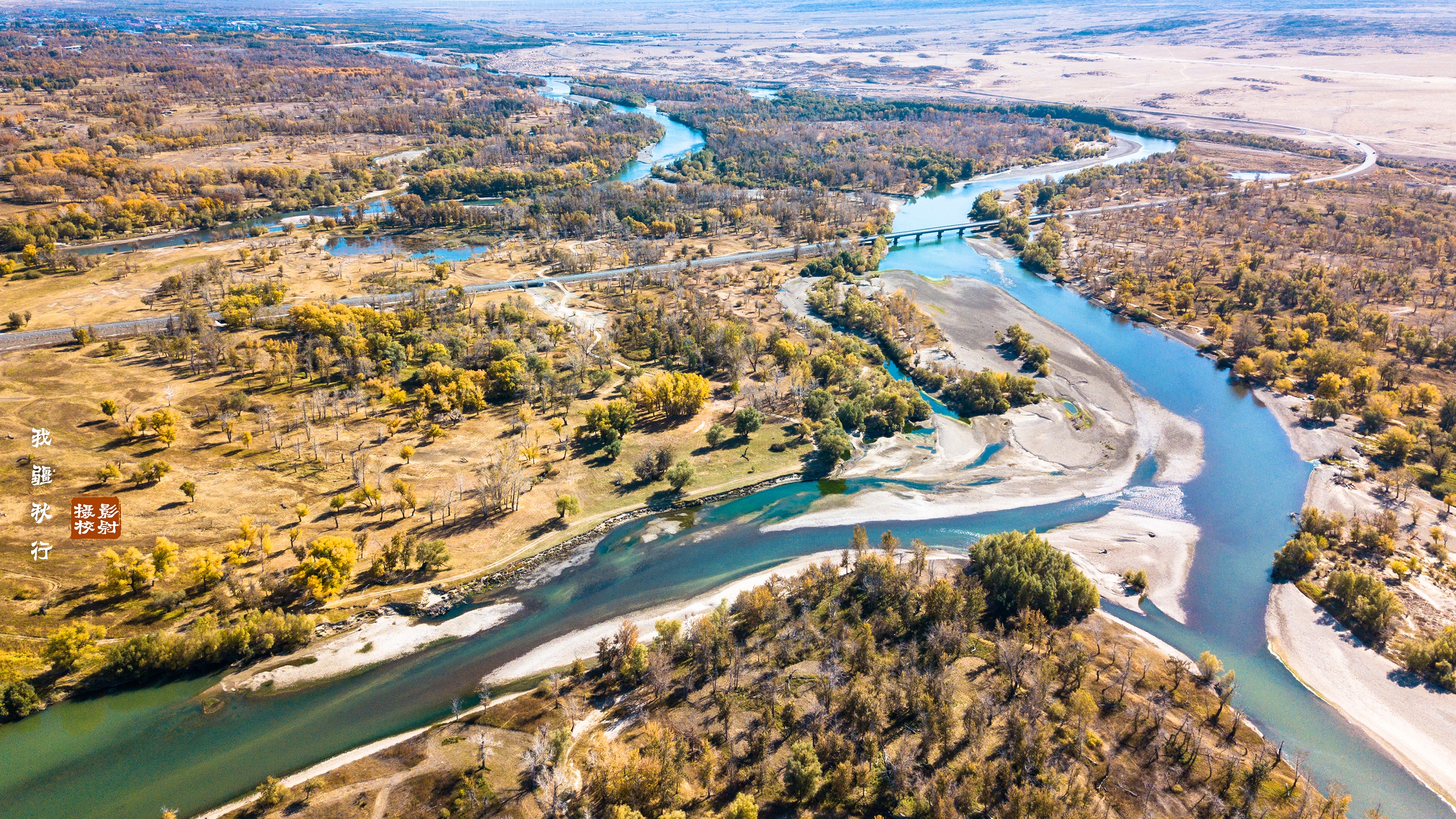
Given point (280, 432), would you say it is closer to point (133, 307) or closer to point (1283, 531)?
point (133, 307)

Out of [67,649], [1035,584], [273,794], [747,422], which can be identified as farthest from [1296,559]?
[67,649]

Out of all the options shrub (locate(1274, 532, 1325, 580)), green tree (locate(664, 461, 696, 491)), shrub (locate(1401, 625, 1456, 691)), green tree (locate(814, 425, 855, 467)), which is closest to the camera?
shrub (locate(1401, 625, 1456, 691))

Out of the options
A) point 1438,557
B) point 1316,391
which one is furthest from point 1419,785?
point 1316,391

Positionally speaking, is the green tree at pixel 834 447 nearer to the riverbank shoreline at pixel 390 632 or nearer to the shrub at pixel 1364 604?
the riverbank shoreline at pixel 390 632

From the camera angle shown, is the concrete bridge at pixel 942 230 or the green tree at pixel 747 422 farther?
the concrete bridge at pixel 942 230

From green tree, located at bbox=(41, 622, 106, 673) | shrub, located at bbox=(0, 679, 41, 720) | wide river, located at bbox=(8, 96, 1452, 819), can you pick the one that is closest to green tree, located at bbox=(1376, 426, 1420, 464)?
wide river, located at bbox=(8, 96, 1452, 819)

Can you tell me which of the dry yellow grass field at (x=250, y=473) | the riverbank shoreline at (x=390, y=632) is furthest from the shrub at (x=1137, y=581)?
the riverbank shoreline at (x=390, y=632)

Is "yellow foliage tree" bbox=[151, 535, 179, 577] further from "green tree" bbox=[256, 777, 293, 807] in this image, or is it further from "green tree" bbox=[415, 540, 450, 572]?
"green tree" bbox=[256, 777, 293, 807]
